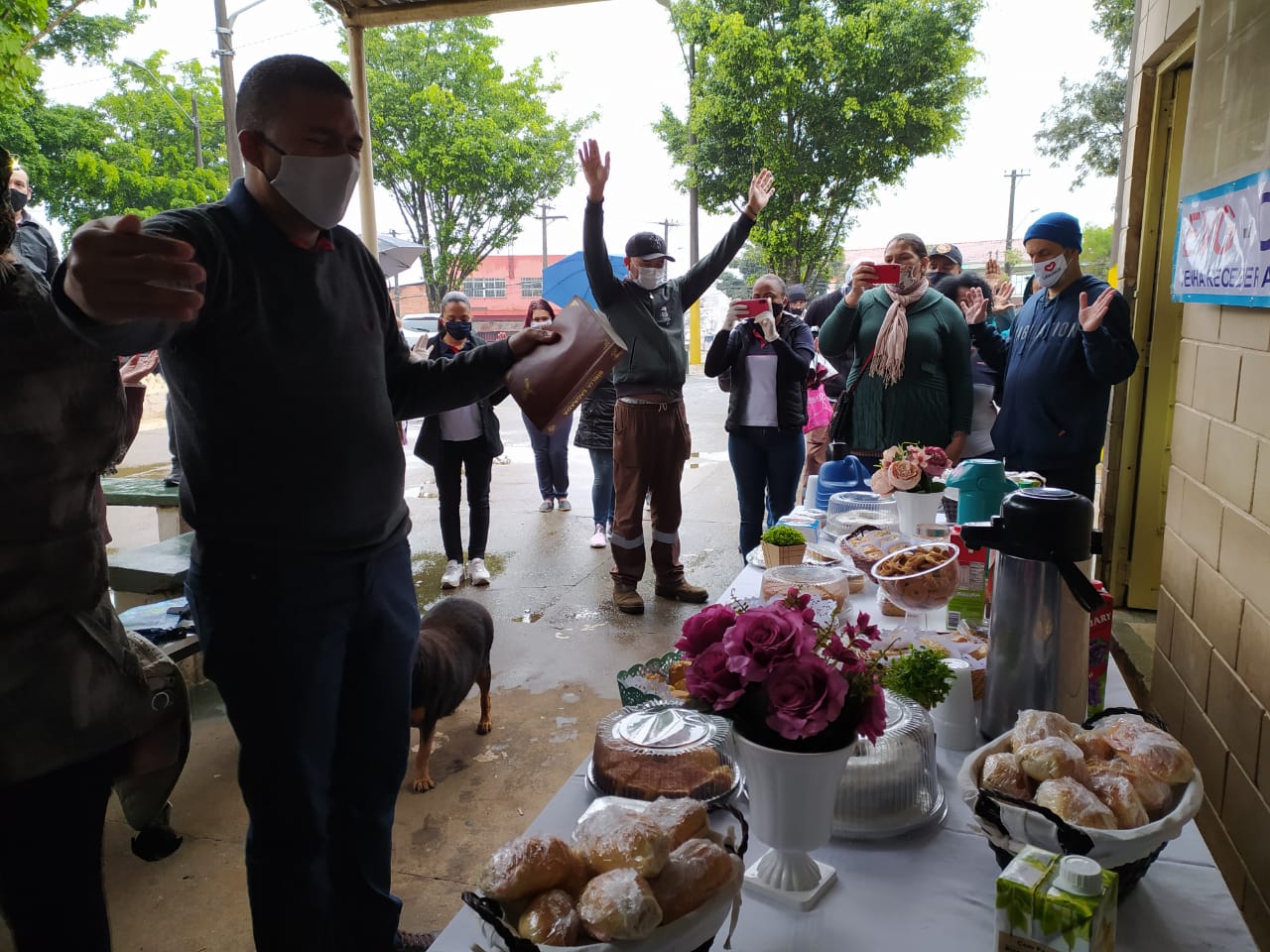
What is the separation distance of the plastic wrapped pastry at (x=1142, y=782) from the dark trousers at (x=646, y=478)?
3.25 meters

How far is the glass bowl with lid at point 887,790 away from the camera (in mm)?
1136

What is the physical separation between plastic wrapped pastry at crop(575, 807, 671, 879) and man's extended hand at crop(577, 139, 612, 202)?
2.95 m

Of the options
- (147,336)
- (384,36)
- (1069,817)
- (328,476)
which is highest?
(384,36)

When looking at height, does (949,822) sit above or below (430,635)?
above

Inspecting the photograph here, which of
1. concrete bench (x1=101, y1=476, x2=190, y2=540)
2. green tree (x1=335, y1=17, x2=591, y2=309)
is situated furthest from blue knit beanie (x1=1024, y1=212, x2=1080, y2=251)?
green tree (x1=335, y1=17, x2=591, y2=309)

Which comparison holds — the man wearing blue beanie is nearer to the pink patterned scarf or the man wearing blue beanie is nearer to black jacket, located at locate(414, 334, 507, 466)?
the pink patterned scarf

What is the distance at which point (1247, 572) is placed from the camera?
178 cm

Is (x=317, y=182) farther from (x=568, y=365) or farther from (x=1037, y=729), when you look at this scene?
(x=1037, y=729)

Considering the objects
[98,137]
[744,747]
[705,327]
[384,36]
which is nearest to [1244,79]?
[744,747]

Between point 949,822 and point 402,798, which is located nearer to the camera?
point 949,822

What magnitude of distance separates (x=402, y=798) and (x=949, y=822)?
207cm

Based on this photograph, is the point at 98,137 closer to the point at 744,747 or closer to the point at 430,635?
A: the point at 430,635

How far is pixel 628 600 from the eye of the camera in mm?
4449

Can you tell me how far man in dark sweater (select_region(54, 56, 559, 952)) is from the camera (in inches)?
54.5
